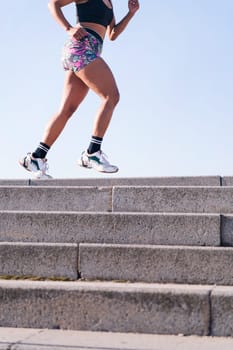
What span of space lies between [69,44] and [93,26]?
0.32 m

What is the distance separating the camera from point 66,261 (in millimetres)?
4121

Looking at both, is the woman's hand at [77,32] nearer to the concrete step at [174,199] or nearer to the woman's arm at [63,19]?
the woman's arm at [63,19]

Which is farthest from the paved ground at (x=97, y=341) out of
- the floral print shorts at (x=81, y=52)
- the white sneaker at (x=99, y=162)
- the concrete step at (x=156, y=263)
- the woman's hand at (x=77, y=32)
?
the woman's hand at (x=77, y=32)

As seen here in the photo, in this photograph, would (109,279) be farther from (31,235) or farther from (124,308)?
(31,235)

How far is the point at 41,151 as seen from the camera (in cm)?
594

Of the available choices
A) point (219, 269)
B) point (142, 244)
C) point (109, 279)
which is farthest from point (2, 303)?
point (219, 269)

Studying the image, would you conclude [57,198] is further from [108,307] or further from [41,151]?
[108,307]

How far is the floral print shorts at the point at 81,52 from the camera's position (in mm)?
5598

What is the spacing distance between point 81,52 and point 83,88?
1.43 feet

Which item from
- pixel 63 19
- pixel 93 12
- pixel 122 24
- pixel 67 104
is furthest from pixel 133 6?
pixel 67 104

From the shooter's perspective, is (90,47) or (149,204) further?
(90,47)

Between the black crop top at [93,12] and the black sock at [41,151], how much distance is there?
4.45 ft

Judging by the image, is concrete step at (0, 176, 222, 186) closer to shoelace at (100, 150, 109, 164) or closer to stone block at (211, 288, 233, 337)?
shoelace at (100, 150, 109, 164)

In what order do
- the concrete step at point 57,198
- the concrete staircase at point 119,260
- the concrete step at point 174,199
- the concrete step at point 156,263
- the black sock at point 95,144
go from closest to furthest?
the concrete staircase at point 119,260
the concrete step at point 156,263
the concrete step at point 174,199
the concrete step at point 57,198
the black sock at point 95,144
